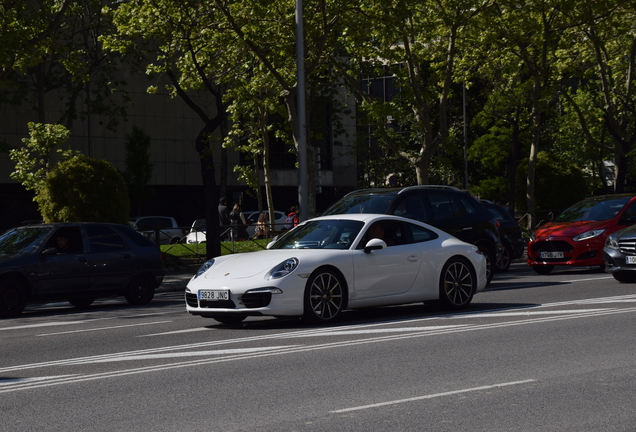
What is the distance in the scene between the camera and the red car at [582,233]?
19.8 meters

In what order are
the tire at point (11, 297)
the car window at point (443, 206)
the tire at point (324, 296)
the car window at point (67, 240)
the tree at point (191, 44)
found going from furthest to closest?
the tree at point (191, 44) < the car window at point (443, 206) < the car window at point (67, 240) < the tire at point (11, 297) < the tire at point (324, 296)

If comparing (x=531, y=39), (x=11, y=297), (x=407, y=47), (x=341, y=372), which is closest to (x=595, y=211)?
(x=407, y=47)

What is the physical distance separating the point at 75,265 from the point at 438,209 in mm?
6439

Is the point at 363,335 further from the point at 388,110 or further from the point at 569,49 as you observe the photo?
the point at 569,49

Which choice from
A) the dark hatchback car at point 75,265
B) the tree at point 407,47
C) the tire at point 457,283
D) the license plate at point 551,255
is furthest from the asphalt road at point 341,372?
the tree at point 407,47

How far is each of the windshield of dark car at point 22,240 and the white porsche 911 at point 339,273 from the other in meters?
4.89

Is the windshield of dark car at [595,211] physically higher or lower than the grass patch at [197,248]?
higher

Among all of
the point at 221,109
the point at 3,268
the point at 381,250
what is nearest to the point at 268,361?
the point at 381,250

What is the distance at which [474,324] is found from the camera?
11562 mm

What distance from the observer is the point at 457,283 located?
1331 cm

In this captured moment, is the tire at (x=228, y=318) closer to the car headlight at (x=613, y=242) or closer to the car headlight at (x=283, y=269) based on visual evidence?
the car headlight at (x=283, y=269)

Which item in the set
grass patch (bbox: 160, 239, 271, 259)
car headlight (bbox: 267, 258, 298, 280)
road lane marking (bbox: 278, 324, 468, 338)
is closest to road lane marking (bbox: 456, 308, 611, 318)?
road lane marking (bbox: 278, 324, 468, 338)

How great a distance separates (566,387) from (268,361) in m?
2.89

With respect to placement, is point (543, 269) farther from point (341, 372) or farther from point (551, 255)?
point (341, 372)
